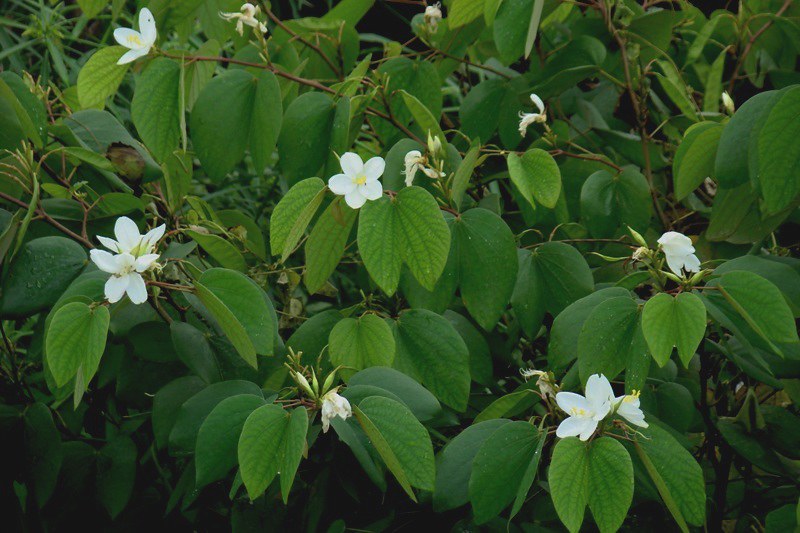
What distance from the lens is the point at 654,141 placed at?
5.47ft

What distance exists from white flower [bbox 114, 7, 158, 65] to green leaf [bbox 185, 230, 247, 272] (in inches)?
10.2

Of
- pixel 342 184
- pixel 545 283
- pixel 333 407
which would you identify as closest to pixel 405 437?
pixel 333 407

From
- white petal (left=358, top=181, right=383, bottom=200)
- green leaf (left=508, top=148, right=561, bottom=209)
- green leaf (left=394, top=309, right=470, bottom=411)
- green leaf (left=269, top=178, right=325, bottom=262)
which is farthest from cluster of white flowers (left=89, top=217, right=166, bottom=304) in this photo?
green leaf (left=508, top=148, right=561, bottom=209)

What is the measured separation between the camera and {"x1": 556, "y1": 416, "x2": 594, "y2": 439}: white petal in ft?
2.92

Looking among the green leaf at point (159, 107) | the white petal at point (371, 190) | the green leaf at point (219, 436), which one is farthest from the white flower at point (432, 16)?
the green leaf at point (219, 436)

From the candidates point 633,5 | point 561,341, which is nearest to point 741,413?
point 561,341

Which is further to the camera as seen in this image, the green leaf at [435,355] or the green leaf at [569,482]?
the green leaf at [435,355]

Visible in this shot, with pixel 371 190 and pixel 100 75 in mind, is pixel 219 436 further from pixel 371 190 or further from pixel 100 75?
pixel 100 75

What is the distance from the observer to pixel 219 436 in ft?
3.23

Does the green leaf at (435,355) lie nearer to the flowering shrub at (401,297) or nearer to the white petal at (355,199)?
the flowering shrub at (401,297)

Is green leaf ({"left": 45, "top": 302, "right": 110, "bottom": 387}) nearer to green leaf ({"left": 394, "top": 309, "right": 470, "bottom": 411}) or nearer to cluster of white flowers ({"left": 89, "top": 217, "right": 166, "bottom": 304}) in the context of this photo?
cluster of white flowers ({"left": 89, "top": 217, "right": 166, "bottom": 304})

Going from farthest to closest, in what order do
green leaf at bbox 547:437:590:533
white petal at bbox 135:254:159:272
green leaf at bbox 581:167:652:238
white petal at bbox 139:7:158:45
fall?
1. green leaf at bbox 581:167:652:238
2. white petal at bbox 139:7:158:45
3. white petal at bbox 135:254:159:272
4. green leaf at bbox 547:437:590:533

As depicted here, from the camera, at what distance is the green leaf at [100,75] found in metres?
1.21

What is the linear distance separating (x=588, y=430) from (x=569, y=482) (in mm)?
59
